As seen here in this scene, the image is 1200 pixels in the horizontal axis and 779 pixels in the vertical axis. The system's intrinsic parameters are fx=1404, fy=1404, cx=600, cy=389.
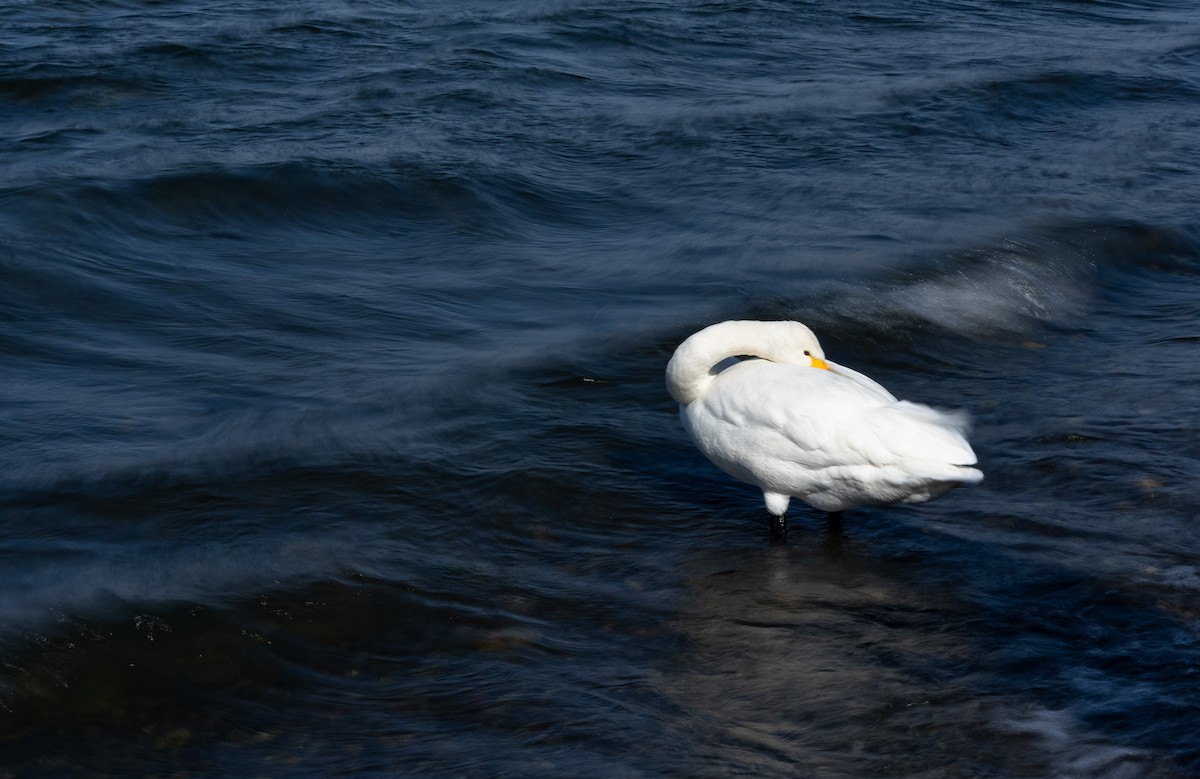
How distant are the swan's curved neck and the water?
24.1 inches

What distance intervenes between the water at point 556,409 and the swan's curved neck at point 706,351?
61 cm

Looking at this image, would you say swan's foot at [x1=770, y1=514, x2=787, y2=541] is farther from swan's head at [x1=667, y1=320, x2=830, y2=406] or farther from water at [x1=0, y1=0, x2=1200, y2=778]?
swan's head at [x1=667, y1=320, x2=830, y2=406]

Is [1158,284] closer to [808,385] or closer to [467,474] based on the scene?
Answer: [808,385]

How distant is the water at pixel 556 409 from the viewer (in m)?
4.57

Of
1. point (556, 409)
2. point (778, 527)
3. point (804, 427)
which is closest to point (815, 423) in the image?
point (804, 427)

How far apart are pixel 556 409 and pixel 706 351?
5.05 ft

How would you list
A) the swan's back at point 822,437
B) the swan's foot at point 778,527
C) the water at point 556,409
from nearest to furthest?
the water at point 556,409, the swan's back at point 822,437, the swan's foot at point 778,527

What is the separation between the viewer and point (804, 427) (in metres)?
5.46

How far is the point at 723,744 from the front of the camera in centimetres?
435

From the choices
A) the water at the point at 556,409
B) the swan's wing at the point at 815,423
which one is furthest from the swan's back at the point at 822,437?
the water at the point at 556,409

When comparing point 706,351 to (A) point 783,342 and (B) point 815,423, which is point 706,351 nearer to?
(A) point 783,342

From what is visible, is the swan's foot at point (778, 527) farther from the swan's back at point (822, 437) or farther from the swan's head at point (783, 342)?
the swan's head at point (783, 342)

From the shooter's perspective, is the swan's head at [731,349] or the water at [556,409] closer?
the water at [556,409]

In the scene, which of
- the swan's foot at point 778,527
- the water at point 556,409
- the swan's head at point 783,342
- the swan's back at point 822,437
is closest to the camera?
the water at point 556,409
